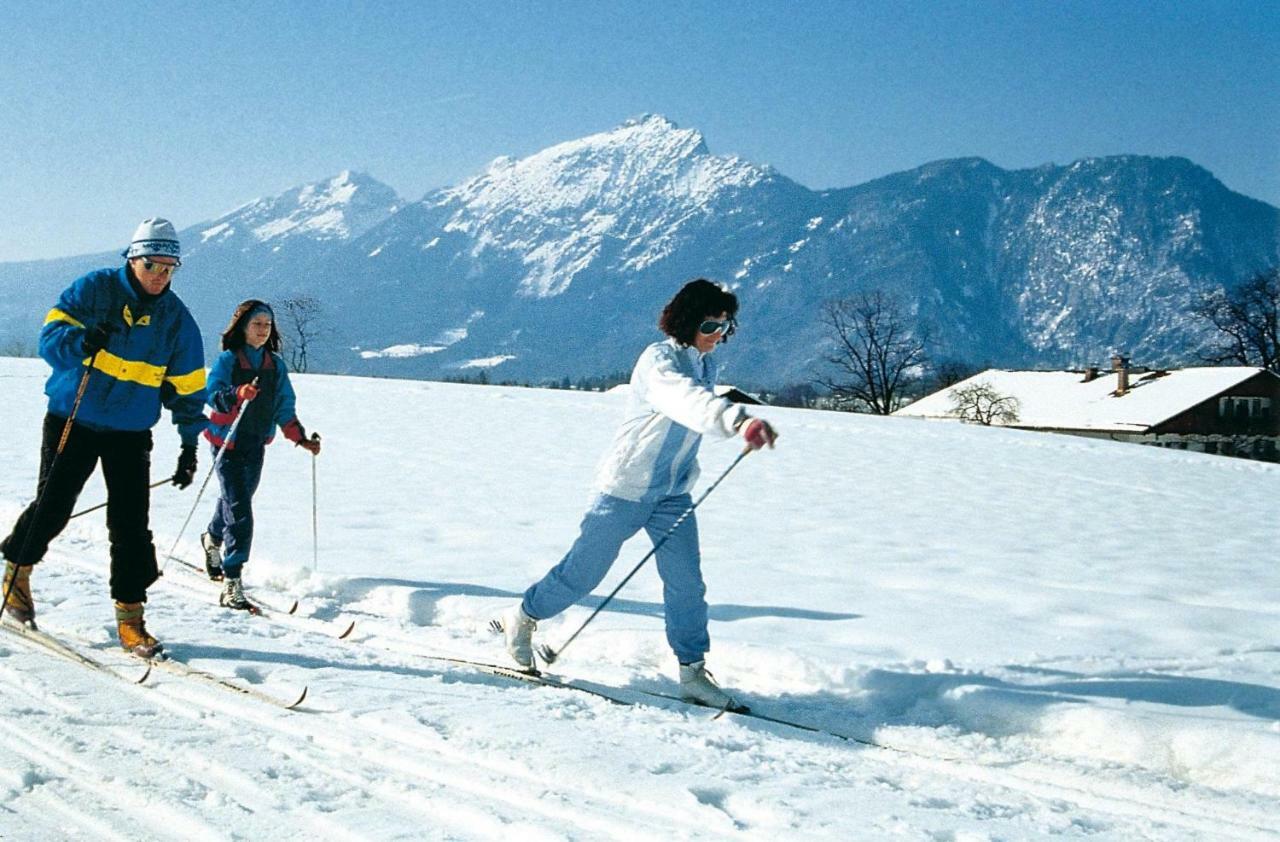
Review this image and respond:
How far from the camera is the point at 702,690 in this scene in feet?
14.5

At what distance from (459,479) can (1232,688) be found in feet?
32.4

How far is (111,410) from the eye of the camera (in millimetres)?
4688

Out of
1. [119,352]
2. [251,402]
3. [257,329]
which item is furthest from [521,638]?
[257,329]

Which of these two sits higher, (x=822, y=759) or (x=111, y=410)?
(x=111, y=410)

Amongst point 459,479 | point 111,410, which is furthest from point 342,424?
point 111,410

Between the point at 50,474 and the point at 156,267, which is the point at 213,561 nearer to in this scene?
the point at 50,474

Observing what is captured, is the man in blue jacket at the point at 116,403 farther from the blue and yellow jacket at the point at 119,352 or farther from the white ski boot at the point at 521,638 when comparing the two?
the white ski boot at the point at 521,638

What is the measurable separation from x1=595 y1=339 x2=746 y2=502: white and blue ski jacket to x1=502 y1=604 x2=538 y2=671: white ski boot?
0.79 metres

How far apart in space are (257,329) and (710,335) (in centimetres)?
340

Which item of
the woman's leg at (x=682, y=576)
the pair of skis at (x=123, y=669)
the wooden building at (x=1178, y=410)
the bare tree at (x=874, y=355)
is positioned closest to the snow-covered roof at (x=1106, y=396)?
the wooden building at (x=1178, y=410)

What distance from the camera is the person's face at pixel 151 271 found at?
15.3 ft

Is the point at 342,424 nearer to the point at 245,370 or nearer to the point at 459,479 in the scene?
the point at 459,479

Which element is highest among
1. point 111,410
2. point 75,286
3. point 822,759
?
point 75,286

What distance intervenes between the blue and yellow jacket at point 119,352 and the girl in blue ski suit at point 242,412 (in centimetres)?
116
